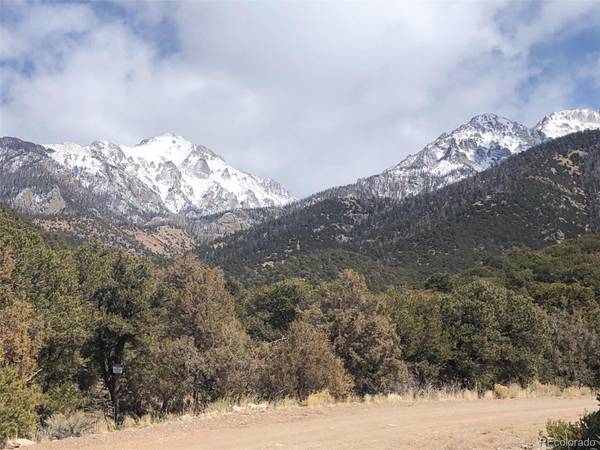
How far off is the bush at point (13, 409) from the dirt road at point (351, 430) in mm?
1260

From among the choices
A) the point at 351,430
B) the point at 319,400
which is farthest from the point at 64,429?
the point at 351,430

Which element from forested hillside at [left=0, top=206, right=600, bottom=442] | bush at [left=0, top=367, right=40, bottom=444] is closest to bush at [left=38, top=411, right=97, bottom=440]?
forested hillside at [left=0, top=206, right=600, bottom=442]

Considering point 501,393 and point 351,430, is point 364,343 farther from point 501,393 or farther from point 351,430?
point 351,430

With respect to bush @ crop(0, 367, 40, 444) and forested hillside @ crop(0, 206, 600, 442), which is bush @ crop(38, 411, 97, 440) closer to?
forested hillside @ crop(0, 206, 600, 442)

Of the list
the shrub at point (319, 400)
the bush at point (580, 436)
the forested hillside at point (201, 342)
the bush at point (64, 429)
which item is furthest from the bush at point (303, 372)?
the bush at point (580, 436)

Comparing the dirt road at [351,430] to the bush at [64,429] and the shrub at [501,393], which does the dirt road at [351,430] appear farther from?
the shrub at [501,393]

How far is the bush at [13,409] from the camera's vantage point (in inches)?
544

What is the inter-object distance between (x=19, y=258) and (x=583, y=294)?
6917 centimetres

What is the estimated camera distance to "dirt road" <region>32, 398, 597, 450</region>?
11789 mm

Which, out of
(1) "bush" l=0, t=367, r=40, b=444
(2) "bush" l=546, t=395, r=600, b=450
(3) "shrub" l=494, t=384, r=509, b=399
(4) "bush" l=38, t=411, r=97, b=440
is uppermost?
→ (1) "bush" l=0, t=367, r=40, b=444

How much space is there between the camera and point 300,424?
1423 cm

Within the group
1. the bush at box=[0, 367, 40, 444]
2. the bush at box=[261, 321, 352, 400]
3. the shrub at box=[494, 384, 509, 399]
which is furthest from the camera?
the bush at box=[261, 321, 352, 400]

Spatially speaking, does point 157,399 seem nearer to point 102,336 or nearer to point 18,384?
point 102,336

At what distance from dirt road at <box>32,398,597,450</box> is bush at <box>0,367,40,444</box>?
1260mm
